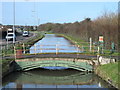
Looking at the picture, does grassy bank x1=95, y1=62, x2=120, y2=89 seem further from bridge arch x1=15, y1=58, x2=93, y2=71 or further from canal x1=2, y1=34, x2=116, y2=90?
bridge arch x1=15, y1=58, x2=93, y2=71

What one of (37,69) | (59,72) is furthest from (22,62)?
(59,72)

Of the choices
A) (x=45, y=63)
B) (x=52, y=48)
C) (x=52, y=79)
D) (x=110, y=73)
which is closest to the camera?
(x=110, y=73)

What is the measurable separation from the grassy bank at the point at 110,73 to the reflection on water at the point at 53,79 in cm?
41

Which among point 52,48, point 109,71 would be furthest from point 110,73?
point 52,48

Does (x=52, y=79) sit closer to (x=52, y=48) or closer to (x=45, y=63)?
(x=45, y=63)

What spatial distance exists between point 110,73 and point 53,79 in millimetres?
4822

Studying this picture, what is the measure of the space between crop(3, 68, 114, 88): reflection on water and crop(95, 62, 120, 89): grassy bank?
413 mm

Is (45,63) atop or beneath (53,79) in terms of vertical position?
atop

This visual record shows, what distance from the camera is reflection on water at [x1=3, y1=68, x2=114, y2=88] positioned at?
678 inches

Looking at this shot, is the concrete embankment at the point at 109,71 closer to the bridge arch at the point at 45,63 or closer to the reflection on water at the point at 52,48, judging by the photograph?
the bridge arch at the point at 45,63

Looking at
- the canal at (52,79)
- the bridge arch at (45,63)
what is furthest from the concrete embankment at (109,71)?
the bridge arch at (45,63)

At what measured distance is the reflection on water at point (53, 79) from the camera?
17219 mm

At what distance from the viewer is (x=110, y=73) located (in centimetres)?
1695

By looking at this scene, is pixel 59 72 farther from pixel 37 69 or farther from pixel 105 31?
pixel 105 31
